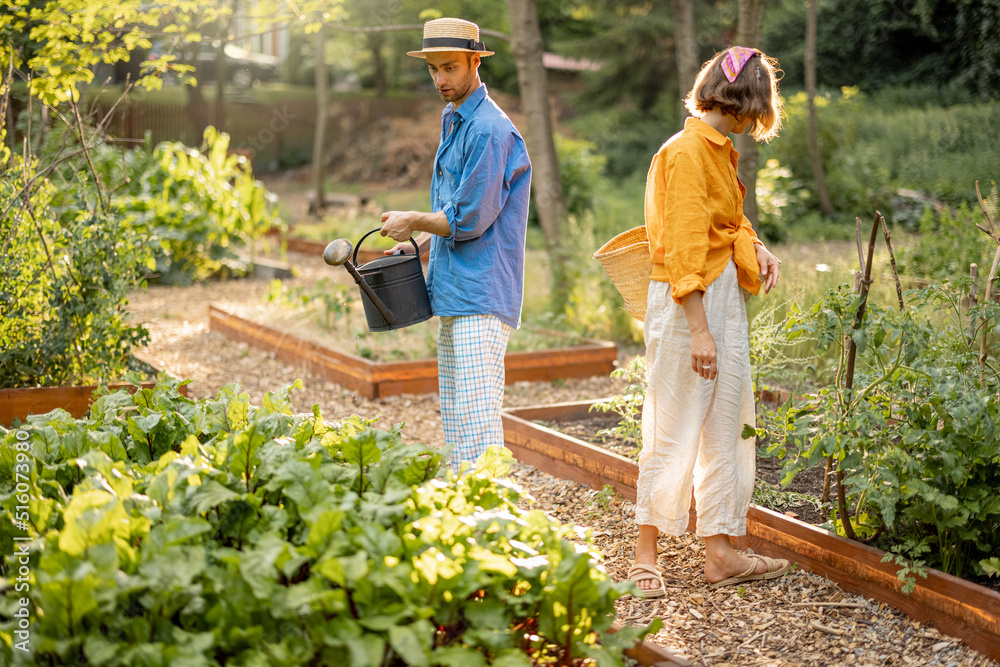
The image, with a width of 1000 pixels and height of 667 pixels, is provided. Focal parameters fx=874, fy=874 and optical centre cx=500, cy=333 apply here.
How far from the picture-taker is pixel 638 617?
9.32ft

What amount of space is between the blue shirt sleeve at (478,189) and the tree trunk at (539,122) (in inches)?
153

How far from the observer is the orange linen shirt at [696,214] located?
9.03ft

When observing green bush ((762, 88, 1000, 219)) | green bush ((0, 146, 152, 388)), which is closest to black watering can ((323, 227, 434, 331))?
green bush ((0, 146, 152, 388))

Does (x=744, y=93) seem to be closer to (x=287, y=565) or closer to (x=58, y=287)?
(x=287, y=565)

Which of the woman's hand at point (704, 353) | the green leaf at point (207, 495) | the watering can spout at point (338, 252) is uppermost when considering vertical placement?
the watering can spout at point (338, 252)

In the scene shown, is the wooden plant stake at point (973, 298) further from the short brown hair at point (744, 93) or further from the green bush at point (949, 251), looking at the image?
the green bush at point (949, 251)

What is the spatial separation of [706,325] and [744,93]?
2.46ft

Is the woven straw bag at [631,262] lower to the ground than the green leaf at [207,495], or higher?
higher

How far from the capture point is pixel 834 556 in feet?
9.87

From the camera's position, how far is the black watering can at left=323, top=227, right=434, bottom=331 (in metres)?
3.06

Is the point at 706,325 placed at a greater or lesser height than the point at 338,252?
lesser

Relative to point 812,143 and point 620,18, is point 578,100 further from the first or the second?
point 812,143

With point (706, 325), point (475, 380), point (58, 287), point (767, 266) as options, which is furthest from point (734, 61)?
point (58, 287)

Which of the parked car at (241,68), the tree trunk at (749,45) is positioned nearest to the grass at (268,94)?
the parked car at (241,68)
